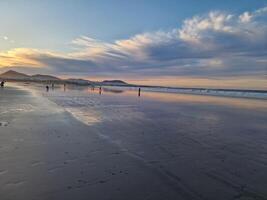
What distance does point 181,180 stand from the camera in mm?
6391

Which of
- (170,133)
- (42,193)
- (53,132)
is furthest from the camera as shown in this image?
(170,133)

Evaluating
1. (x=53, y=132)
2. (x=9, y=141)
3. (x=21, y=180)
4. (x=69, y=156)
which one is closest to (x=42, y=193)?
(x=21, y=180)

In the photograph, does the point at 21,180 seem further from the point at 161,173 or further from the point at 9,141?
the point at 9,141

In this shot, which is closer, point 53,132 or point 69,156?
point 69,156

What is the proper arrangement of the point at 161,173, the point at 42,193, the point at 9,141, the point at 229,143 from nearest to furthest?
the point at 42,193, the point at 161,173, the point at 9,141, the point at 229,143

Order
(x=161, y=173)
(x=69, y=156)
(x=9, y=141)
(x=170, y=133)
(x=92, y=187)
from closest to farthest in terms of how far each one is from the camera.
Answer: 1. (x=92, y=187)
2. (x=161, y=173)
3. (x=69, y=156)
4. (x=9, y=141)
5. (x=170, y=133)

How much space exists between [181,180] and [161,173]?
25.7 inches

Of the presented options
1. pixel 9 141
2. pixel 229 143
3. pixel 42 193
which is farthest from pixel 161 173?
pixel 9 141

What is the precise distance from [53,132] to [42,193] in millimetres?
6643

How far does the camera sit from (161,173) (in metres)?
6.84

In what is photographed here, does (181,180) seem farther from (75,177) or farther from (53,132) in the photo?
(53,132)

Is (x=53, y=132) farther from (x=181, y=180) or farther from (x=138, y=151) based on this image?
(x=181, y=180)

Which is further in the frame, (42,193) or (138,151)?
(138,151)

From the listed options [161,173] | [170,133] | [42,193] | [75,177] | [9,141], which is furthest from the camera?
[170,133]
